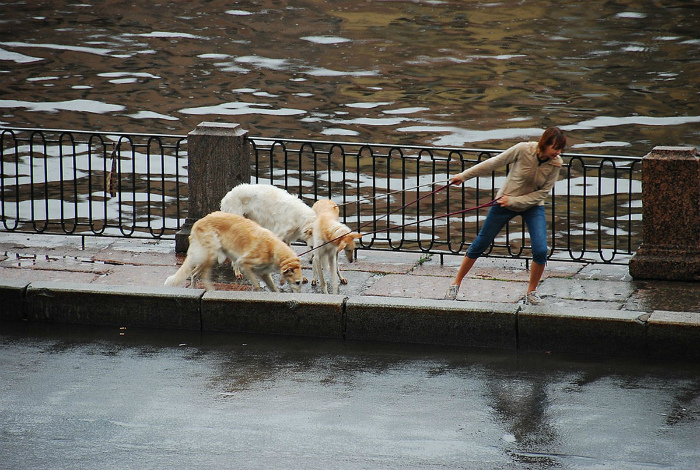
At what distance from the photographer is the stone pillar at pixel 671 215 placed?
33.9 feet

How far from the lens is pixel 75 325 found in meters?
9.78

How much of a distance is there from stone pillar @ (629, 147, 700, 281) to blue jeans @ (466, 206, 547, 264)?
1.48 metres

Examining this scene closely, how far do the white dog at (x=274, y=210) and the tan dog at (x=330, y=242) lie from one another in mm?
382

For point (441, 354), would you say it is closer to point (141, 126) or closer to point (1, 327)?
point (1, 327)

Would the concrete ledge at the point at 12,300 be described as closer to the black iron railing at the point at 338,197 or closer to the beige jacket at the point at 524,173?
the black iron railing at the point at 338,197

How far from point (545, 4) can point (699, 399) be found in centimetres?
3009

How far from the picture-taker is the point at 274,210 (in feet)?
35.6

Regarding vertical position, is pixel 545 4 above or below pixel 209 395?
above

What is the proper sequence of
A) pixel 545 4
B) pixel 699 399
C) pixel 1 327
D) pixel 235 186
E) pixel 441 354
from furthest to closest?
pixel 545 4 < pixel 235 186 < pixel 1 327 < pixel 441 354 < pixel 699 399

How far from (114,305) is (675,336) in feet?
15.6

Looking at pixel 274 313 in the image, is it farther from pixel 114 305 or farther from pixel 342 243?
pixel 114 305

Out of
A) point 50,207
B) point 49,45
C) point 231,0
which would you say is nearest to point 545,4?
point 231,0

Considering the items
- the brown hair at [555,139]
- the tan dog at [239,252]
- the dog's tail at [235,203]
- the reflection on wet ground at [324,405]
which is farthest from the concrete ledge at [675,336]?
the dog's tail at [235,203]

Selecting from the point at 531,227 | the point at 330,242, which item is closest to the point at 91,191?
the point at 330,242
